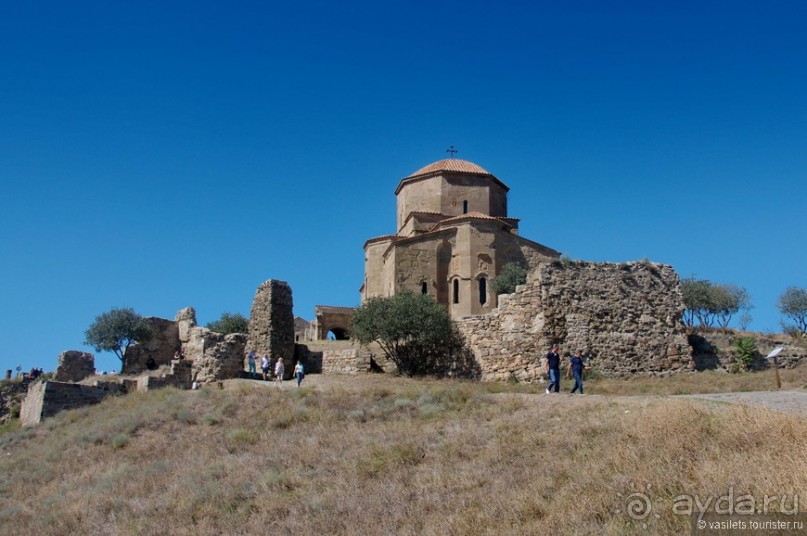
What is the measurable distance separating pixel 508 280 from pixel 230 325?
1372 centimetres

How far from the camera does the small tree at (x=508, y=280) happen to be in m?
32.5

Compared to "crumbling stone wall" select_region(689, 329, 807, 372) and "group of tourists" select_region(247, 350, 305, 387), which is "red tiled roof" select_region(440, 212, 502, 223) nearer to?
"crumbling stone wall" select_region(689, 329, 807, 372)

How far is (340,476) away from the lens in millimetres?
11086

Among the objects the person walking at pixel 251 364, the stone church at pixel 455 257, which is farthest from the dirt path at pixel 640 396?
the stone church at pixel 455 257

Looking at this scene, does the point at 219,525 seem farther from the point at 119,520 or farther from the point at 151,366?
the point at 151,366

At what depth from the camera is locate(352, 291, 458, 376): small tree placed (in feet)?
76.7

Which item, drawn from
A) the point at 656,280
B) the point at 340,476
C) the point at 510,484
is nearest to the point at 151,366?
the point at 656,280

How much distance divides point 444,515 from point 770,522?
3.56 m

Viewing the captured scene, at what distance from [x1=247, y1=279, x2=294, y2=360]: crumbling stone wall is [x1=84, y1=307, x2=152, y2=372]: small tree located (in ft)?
33.9

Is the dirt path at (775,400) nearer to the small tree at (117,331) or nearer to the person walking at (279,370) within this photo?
the person walking at (279,370)

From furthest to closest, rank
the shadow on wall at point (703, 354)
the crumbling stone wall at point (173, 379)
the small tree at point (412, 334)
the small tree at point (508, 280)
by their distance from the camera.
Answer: the small tree at point (508, 280) → the small tree at point (412, 334) → the crumbling stone wall at point (173, 379) → the shadow on wall at point (703, 354)

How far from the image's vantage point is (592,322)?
2239cm

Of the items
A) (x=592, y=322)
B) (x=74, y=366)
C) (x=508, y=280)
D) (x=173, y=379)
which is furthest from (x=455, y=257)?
(x=74, y=366)

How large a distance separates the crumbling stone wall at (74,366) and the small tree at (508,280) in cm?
1704
